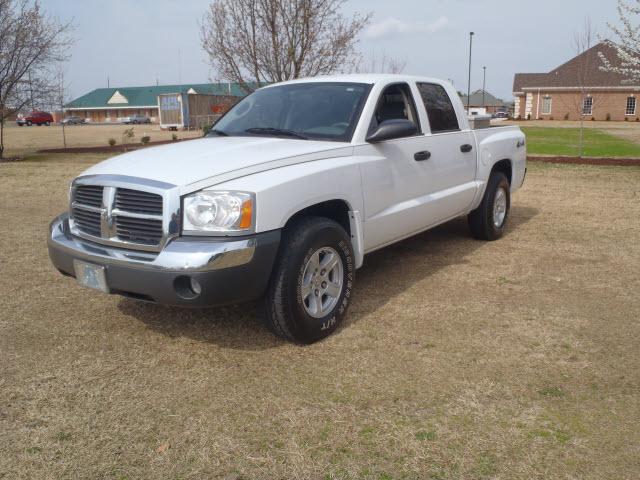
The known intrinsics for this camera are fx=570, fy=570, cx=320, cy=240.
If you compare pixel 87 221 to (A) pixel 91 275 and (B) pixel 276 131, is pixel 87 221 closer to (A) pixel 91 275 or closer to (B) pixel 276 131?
(A) pixel 91 275

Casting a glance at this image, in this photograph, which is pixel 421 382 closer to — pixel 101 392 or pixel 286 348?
pixel 286 348

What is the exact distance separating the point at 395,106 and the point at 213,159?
1944mm

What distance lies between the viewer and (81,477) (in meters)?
2.60

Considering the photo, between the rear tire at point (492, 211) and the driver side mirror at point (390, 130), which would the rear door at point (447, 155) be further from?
the driver side mirror at point (390, 130)

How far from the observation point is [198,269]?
3.27 metres

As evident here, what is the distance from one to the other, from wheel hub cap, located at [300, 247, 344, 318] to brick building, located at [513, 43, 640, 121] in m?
50.8

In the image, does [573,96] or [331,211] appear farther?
[573,96]

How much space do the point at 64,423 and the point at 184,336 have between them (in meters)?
1.20

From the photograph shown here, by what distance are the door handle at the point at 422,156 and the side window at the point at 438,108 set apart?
1.08ft

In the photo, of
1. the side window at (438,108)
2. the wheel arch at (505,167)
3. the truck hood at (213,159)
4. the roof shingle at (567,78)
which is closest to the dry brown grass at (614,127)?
the roof shingle at (567,78)

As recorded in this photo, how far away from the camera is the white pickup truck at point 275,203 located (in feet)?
11.1

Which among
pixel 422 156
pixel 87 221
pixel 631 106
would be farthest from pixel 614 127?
pixel 87 221

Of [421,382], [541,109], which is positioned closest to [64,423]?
[421,382]

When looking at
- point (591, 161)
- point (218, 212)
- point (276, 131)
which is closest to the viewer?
point (218, 212)
